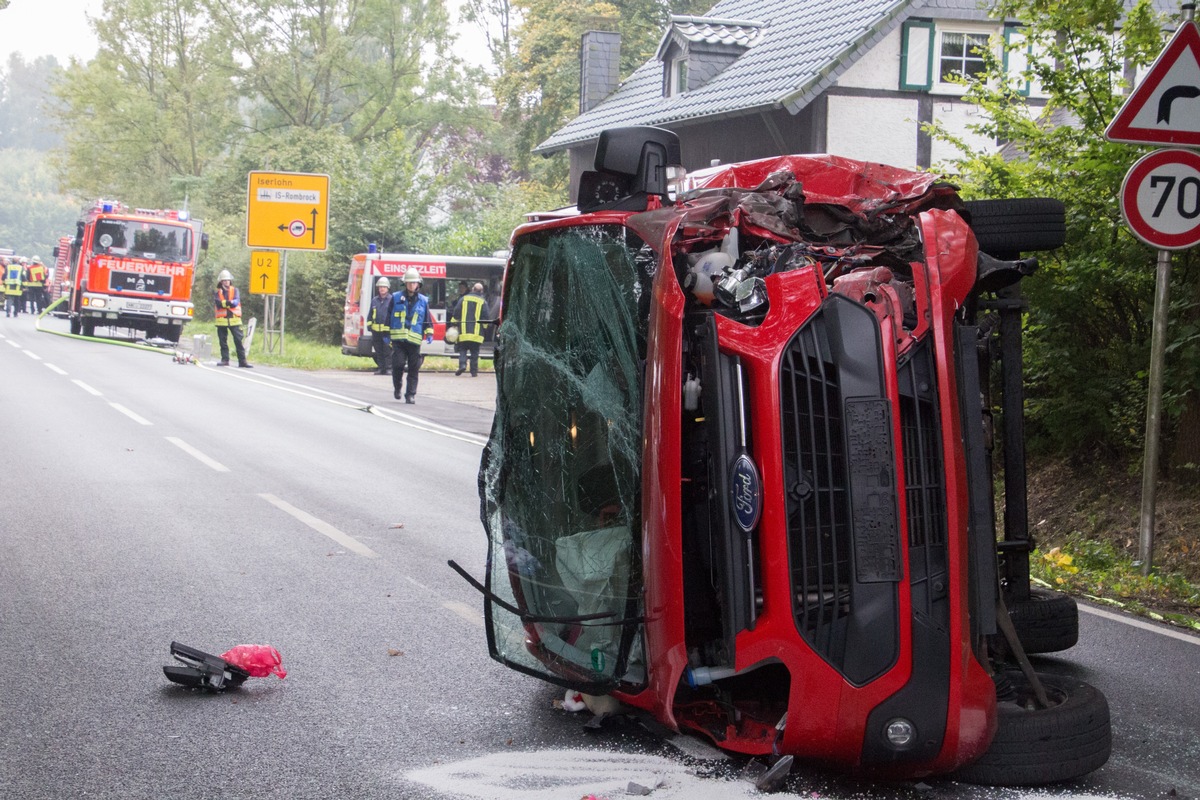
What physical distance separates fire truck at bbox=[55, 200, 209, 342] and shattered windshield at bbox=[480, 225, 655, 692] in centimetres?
3067

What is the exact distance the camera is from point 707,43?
28.2m

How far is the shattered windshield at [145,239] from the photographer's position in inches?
1334

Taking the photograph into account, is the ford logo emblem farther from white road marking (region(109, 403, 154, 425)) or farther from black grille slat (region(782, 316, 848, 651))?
white road marking (region(109, 403, 154, 425))

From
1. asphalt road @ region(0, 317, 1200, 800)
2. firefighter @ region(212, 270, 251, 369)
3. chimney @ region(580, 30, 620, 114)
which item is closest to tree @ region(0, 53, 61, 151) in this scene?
chimney @ region(580, 30, 620, 114)

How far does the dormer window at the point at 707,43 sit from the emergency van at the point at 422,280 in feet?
21.5

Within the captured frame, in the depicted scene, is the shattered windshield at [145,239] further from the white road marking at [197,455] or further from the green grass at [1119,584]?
the green grass at [1119,584]

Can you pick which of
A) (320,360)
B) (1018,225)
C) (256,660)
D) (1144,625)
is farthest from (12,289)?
(1018,225)

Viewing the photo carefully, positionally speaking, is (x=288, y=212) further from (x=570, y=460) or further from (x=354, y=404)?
(x=570, y=460)

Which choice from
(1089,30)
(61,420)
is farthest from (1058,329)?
(61,420)

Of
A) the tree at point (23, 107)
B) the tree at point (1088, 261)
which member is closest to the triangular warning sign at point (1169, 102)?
the tree at point (1088, 261)

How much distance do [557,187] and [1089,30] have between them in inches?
1514

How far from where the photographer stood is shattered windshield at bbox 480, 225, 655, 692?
4.23 meters

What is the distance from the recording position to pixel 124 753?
436 centimetres

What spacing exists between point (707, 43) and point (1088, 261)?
19.7m
